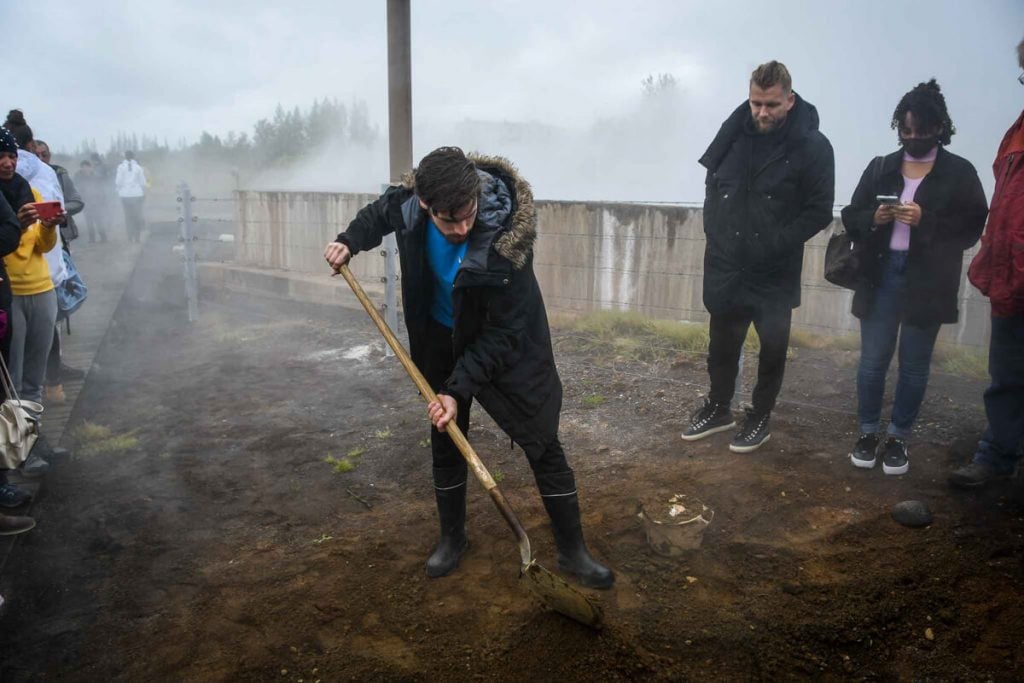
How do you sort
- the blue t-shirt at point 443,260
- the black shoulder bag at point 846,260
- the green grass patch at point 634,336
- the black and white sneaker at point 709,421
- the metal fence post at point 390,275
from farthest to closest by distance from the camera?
the metal fence post at point 390,275
the green grass patch at point 634,336
the black and white sneaker at point 709,421
the black shoulder bag at point 846,260
the blue t-shirt at point 443,260

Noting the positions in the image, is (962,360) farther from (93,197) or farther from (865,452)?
(93,197)

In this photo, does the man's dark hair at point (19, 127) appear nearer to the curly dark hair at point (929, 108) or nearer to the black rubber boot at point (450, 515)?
the black rubber boot at point (450, 515)

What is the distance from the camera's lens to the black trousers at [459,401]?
3.05 metres

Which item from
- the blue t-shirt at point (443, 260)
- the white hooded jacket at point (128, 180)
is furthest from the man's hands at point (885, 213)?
the white hooded jacket at point (128, 180)

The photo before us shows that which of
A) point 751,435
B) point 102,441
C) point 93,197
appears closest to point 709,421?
point 751,435

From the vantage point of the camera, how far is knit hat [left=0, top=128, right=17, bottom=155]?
152 inches

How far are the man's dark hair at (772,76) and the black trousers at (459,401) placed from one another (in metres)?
2.20

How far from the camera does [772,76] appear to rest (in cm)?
383

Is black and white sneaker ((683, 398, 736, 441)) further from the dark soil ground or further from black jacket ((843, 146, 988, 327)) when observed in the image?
black jacket ((843, 146, 988, 327))

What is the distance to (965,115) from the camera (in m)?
14.6

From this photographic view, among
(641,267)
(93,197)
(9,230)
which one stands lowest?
(641,267)

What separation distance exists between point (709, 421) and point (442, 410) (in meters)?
2.31

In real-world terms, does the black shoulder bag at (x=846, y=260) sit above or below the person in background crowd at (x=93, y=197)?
below

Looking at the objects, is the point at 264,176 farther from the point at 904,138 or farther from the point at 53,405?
the point at 904,138
